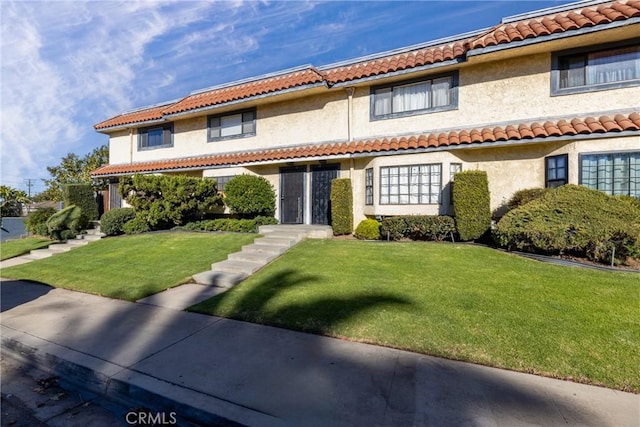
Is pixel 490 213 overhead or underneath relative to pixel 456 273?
overhead

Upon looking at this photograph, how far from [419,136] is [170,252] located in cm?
916

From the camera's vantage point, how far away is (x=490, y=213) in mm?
9555

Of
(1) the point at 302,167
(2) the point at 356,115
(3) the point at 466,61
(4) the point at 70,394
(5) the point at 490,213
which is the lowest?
(4) the point at 70,394

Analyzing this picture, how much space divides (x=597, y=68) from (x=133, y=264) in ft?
47.6

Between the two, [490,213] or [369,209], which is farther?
[369,209]

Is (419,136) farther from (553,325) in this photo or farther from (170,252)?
(170,252)

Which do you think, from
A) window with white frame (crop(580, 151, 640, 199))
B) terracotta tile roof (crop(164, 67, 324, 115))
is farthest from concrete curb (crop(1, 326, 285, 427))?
terracotta tile roof (crop(164, 67, 324, 115))

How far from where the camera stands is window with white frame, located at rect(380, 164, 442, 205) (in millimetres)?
10609

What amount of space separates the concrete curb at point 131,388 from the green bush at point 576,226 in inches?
286

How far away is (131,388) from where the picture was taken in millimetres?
3352

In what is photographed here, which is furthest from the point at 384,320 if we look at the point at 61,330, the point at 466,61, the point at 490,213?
the point at 466,61

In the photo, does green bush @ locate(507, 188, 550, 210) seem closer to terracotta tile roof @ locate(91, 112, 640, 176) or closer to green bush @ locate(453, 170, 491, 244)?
green bush @ locate(453, 170, 491, 244)

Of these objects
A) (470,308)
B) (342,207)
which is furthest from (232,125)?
(470,308)

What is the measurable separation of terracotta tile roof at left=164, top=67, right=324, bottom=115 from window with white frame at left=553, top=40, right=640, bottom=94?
307 inches
